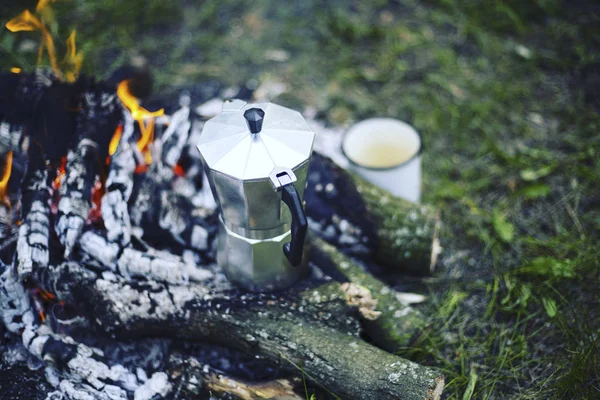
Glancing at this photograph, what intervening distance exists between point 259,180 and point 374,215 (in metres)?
0.86

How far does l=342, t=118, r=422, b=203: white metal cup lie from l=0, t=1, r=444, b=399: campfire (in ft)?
1.63

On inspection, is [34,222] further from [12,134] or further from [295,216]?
[295,216]

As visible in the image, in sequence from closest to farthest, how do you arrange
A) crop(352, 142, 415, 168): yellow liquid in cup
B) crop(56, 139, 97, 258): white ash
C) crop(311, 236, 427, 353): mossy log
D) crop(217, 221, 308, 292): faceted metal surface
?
crop(217, 221, 308, 292): faceted metal surface, crop(56, 139, 97, 258): white ash, crop(311, 236, 427, 353): mossy log, crop(352, 142, 415, 168): yellow liquid in cup

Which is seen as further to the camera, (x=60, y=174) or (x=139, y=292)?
(x=60, y=174)

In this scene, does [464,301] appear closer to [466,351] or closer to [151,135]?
[466,351]

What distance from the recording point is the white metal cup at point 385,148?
230 cm

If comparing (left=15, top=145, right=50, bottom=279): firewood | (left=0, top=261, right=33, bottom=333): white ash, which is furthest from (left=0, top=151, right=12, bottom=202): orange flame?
(left=0, top=261, right=33, bottom=333): white ash

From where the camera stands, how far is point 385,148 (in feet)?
8.14

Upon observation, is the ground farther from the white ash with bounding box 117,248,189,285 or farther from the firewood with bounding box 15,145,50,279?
the white ash with bounding box 117,248,189,285

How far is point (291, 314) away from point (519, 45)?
2.77 meters

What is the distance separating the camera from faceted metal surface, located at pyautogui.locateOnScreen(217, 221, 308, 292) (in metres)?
1.61

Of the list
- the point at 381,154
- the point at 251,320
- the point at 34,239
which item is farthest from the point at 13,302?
the point at 381,154

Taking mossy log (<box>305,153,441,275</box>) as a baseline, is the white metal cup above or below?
above

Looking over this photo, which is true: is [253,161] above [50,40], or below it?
below
